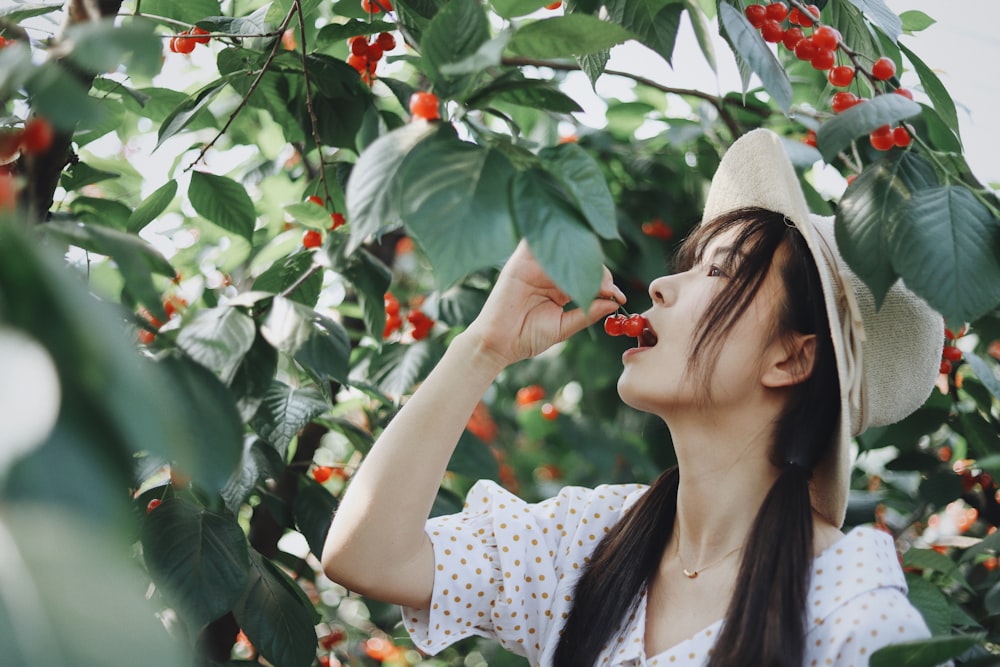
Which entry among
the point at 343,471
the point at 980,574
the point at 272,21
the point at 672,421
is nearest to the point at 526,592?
the point at 672,421

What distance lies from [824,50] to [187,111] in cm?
83

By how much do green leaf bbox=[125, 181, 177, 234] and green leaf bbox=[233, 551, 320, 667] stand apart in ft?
1.76

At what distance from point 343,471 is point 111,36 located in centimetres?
160

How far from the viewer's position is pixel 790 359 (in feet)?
4.32

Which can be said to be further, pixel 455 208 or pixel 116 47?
pixel 455 208

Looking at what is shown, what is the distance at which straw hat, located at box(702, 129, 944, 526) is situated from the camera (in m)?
1.25

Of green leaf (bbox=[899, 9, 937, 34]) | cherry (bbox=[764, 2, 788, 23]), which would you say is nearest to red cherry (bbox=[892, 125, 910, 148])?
cherry (bbox=[764, 2, 788, 23])

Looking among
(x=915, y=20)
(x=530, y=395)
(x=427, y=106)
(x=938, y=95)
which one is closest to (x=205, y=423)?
(x=427, y=106)

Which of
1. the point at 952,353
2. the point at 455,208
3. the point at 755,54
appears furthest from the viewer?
the point at 952,353

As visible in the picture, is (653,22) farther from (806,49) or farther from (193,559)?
(193,559)

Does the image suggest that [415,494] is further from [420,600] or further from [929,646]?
[929,646]

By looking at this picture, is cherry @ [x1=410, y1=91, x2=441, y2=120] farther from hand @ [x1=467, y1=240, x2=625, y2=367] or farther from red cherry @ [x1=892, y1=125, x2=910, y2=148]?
red cherry @ [x1=892, y1=125, x2=910, y2=148]

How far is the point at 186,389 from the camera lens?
2.25 ft

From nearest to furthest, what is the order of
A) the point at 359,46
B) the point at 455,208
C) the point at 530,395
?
the point at 455,208 < the point at 359,46 < the point at 530,395
